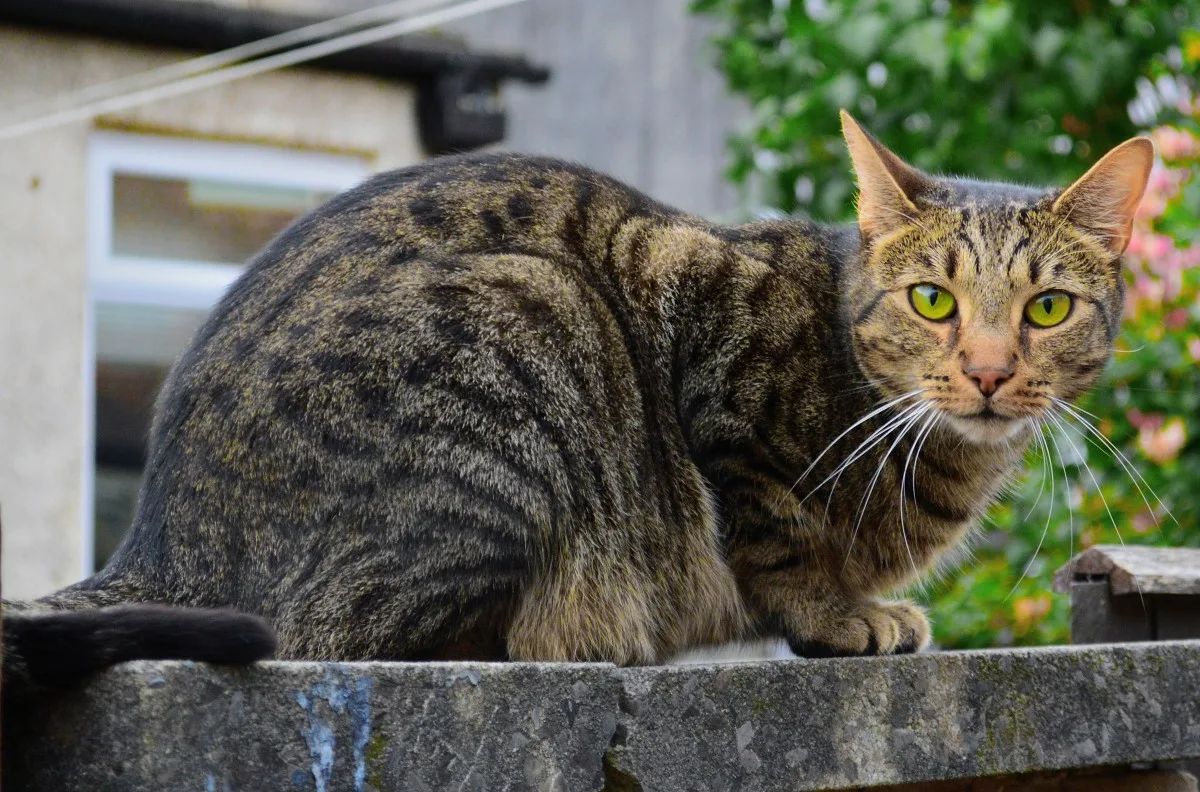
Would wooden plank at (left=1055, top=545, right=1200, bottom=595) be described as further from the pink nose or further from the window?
the window

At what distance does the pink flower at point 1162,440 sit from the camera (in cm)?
407

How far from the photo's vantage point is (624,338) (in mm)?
2379

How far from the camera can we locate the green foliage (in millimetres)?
3896

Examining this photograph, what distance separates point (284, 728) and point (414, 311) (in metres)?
0.81

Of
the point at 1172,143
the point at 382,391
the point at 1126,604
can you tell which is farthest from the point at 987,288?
the point at 1172,143

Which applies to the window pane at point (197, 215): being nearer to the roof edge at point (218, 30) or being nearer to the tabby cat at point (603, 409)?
the roof edge at point (218, 30)

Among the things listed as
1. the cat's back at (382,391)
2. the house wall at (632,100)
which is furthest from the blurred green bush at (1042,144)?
the house wall at (632,100)

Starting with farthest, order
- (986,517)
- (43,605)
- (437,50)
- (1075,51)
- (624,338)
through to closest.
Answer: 1. (437,50)
2. (1075,51)
3. (986,517)
4. (624,338)
5. (43,605)

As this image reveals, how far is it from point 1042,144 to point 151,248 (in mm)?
3965

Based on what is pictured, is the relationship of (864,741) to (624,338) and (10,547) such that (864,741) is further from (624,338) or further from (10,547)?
(10,547)

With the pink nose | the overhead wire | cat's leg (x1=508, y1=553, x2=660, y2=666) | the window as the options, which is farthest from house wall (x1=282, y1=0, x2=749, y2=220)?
cat's leg (x1=508, y1=553, x2=660, y2=666)

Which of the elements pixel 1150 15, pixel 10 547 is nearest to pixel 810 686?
pixel 1150 15

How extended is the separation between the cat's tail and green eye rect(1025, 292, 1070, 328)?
5.19ft

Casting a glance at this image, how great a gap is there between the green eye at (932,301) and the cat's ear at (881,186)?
170 millimetres
